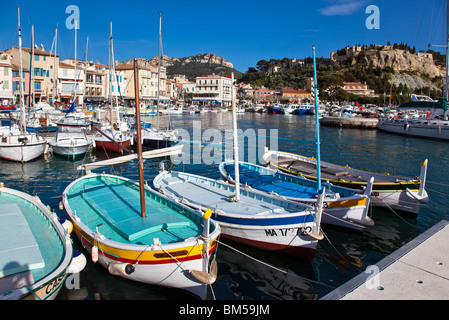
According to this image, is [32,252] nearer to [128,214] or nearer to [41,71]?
[128,214]

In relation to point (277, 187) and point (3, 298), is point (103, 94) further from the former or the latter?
point (3, 298)

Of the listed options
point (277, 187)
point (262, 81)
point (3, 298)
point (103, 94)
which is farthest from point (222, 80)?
point (3, 298)

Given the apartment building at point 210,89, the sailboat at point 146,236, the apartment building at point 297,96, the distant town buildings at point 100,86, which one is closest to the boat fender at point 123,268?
the sailboat at point 146,236

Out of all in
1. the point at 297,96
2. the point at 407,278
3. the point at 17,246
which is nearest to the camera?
the point at 407,278

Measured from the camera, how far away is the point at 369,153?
3353cm

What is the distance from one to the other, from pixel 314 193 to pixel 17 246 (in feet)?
37.2

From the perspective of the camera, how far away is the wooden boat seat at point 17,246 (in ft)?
22.6

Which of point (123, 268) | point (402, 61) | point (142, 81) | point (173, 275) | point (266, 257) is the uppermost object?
point (402, 61)

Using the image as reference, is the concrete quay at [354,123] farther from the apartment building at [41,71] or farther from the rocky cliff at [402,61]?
the rocky cliff at [402,61]

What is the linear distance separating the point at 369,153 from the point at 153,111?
54740 mm

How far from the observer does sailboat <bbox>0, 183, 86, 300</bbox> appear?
6312mm

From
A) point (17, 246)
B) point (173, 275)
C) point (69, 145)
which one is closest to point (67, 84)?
point (69, 145)

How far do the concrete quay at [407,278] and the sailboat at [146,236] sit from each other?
10.7 feet

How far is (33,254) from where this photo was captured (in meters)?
7.49
